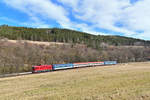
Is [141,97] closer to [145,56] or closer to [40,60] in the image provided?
[40,60]

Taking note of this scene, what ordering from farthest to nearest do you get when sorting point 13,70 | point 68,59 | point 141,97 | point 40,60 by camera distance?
point 68,59 < point 40,60 < point 13,70 < point 141,97

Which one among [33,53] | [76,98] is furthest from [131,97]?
[33,53]

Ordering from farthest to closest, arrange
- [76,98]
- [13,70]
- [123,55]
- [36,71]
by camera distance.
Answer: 1. [123,55]
2. [13,70]
3. [36,71]
4. [76,98]

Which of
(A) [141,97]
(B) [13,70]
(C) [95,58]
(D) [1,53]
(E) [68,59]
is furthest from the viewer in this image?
(C) [95,58]

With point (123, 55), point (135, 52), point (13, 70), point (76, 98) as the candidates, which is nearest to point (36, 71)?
point (13, 70)

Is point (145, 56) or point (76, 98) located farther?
point (145, 56)

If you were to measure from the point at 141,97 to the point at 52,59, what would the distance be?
57.7m

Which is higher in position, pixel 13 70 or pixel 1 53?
pixel 1 53

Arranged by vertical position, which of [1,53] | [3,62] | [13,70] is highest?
[1,53]

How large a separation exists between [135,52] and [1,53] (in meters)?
103

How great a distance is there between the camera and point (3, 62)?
44.7 meters

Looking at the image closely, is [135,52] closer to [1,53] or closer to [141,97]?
[1,53]

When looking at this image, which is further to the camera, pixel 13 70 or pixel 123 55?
pixel 123 55

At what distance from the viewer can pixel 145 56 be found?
104 meters
